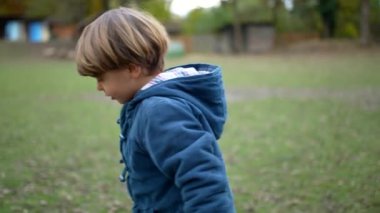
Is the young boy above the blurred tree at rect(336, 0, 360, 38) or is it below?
above

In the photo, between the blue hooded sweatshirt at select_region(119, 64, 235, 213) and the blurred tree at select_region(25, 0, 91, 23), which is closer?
the blue hooded sweatshirt at select_region(119, 64, 235, 213)

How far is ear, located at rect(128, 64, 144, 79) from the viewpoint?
1.70 meters

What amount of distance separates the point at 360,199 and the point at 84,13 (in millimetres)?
36598

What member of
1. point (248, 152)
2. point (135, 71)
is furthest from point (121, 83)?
point (248, 152)

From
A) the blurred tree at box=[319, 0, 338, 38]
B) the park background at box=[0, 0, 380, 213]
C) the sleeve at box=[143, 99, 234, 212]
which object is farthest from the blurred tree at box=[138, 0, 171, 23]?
the sleeve at box=[143, 99, 234, 212]

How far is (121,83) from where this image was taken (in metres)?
1.75

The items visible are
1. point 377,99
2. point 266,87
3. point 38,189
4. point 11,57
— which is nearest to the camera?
point 38,189

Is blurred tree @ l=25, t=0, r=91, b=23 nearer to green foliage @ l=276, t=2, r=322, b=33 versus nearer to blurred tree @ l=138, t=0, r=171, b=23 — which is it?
blurred tree @ l=138, t=0, r=171, b=23

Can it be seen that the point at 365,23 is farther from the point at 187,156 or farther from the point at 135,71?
the point at 187,156

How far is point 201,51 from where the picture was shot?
1567 inches

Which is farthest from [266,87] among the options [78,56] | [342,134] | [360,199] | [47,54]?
[47,54]

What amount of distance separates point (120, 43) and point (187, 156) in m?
0.45

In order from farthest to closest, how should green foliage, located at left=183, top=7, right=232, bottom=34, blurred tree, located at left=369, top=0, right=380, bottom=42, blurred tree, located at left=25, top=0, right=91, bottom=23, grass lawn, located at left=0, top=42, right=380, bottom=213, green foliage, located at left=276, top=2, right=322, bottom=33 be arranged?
green foliage, located at left=276, top=2, right=322, bottom=33
green foliage, located at left=183, top=7, right=232, bottom=34
blurred tree, located at left=25, top=0, right=91, bottom=23
blurred tree, located at left=369, top=0, right=380, bottom=42
grass lawn, located at left=0, top=42, right=380, bottom=213

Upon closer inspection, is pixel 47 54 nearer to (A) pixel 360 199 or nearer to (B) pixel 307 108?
Answer: (B) pixel 307 108
